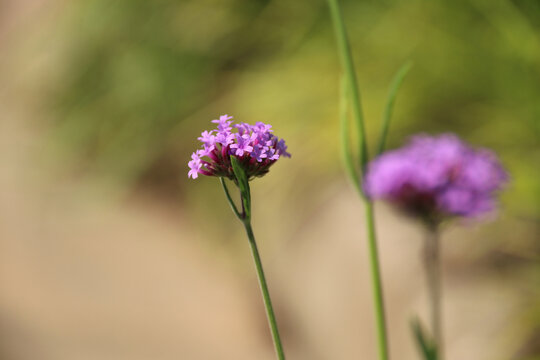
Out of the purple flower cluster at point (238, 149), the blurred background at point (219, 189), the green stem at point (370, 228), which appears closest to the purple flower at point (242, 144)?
the purple flower cluster at point (238, 149)

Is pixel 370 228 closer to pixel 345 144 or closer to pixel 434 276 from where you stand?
pixel 345 144

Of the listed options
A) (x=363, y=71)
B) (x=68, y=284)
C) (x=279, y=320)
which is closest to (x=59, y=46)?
(x=68, y=284)

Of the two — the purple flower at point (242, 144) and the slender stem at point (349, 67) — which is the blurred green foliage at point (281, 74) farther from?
the purple flower at point (242, 144)

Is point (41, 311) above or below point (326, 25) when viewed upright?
below

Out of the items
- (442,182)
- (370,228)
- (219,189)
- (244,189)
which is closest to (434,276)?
(442,182)

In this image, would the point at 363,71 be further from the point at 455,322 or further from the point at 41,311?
the point at 41,311
